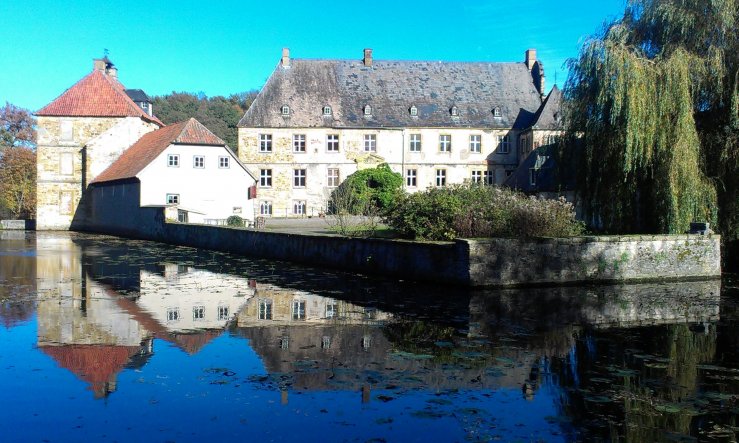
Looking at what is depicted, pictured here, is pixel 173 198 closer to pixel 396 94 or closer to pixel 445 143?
pixel 396 94

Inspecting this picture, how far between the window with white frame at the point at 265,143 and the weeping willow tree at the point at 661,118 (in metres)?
27.9

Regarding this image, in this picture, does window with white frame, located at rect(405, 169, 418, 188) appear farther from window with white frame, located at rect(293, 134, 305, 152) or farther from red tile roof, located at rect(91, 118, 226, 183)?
red tile roof, located at rect(91, 118, 226, 183)

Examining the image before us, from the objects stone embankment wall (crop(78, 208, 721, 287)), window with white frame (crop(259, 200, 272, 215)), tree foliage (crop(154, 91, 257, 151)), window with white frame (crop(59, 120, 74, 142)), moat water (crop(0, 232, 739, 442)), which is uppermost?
tree foliage (crop(154, 91, 257, 151))

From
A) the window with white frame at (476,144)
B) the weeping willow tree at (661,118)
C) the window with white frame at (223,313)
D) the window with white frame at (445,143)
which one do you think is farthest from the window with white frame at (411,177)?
the window with white frame at (223,313)

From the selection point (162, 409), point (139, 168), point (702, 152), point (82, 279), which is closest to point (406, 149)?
point (139, 168)

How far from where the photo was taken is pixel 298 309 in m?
11.8

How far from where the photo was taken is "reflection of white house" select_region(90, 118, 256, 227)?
124ft

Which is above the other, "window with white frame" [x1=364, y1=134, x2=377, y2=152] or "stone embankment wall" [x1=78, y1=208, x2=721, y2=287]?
"window with white frame" [x1=364, y1=134, x2=377, y2=152]

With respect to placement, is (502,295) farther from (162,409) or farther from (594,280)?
(162,409)

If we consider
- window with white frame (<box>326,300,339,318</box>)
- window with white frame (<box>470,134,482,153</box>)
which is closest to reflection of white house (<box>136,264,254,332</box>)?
window with white frame (<box>326,300,339,318</box>)

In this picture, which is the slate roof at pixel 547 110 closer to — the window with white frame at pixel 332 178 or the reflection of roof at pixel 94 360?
the window with white frame at pixel 332 178

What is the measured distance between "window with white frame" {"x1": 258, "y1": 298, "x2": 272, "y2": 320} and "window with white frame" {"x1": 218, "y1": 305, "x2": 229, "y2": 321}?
562 mm

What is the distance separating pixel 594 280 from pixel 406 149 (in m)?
30.8

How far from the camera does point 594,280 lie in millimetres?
16297
